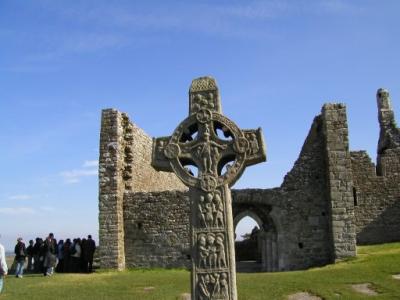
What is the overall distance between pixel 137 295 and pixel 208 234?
676 centimetres

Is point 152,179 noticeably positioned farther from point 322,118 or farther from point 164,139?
point 164,139

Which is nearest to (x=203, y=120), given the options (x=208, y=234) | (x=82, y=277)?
(x=208, y=234)

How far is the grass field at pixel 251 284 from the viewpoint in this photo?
1227cm

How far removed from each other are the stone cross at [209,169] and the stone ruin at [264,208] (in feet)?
36.2

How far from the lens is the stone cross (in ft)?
21.4

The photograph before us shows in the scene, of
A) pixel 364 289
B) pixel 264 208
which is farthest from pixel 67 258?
pixel 364 289

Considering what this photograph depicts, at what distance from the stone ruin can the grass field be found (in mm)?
1756

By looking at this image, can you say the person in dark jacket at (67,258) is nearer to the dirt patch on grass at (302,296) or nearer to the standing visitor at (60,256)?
the standing visitor at (60,256)

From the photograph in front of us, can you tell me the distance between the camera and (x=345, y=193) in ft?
60.8

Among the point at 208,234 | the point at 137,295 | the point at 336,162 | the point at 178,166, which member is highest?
the point at 336,162

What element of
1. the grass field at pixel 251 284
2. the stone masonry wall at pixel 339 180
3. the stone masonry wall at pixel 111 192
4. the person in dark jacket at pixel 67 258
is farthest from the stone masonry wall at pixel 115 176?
the stone masonry wall at pixel 339 180

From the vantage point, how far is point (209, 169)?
6879mm

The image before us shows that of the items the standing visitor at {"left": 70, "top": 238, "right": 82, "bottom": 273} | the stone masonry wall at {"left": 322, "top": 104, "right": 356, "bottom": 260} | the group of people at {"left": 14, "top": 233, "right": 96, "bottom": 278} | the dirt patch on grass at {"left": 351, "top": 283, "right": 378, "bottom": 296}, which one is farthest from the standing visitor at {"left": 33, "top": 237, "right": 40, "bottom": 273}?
the dirt patch on grass at {"left": 351, "top": 283, "right": 378, "bottom": 296}

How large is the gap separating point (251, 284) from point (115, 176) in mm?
8565
